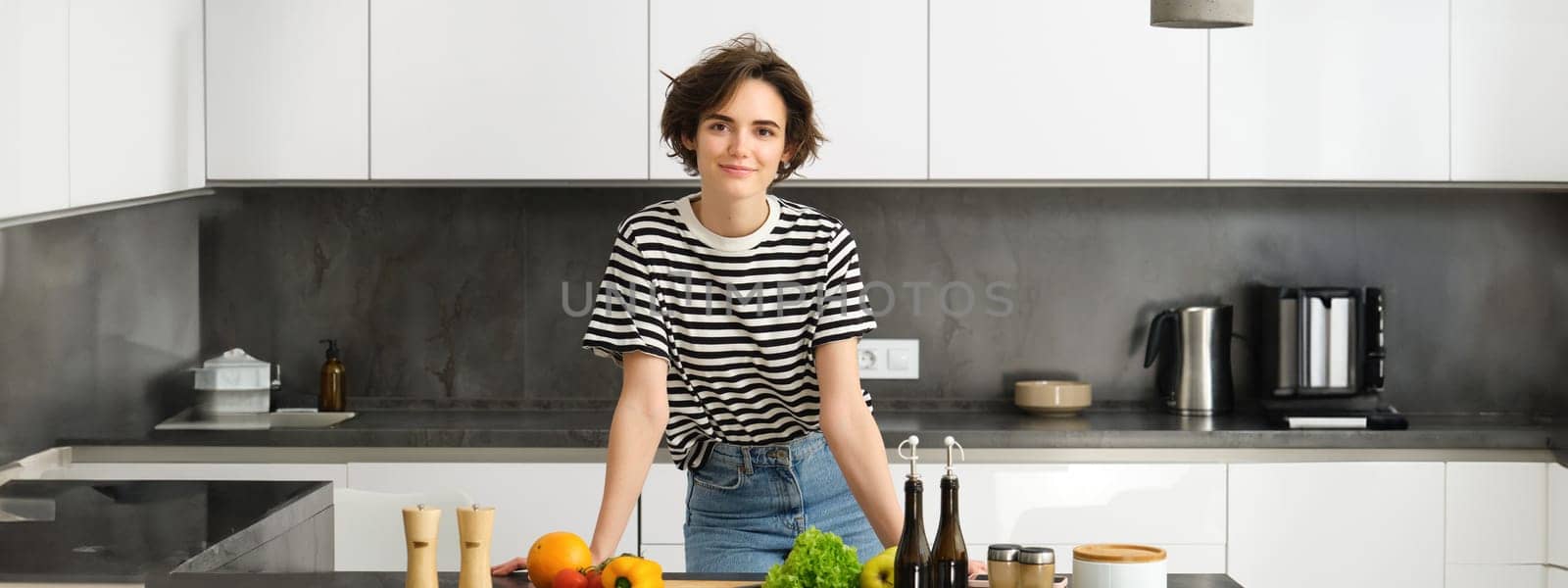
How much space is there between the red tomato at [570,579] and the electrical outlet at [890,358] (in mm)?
2144

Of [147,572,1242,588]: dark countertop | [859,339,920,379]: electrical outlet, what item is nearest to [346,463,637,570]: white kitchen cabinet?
[859,339,920,379]: electrical outlet

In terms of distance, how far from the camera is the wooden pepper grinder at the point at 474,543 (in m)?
1.56

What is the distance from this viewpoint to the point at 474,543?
157 centimetres

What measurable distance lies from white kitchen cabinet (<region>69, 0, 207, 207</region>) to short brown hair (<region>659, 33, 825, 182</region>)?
135 cm

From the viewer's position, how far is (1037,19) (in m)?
3.27

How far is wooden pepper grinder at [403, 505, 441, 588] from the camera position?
1.56 metres

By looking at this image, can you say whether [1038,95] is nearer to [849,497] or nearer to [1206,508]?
[1206,508]

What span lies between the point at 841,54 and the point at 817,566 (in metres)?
1.92

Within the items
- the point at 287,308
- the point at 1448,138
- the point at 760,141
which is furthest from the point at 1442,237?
the point at 287,308

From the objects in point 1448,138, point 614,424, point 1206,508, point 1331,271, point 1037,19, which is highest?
point 1037,19

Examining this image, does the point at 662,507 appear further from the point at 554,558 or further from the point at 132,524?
the point at 554,558

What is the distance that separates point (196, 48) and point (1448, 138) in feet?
9.04

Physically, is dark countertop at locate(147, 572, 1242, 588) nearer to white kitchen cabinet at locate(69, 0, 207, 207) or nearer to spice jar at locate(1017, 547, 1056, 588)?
spice jar at locate(1017, 547, 1056, 588)

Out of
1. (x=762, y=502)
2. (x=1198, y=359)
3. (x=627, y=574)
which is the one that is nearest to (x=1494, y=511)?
(x=1198, y=359)
